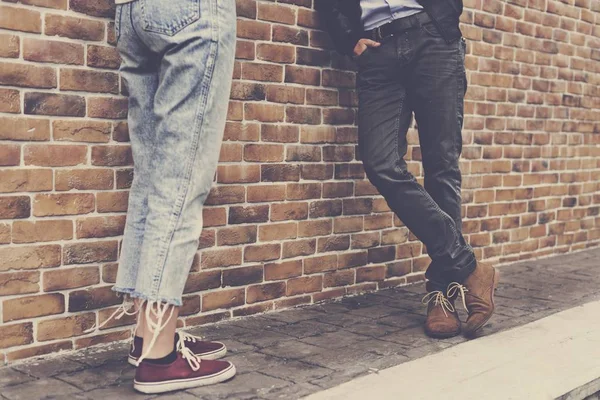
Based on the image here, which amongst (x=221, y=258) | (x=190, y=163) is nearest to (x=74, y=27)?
(x=190, y=163)

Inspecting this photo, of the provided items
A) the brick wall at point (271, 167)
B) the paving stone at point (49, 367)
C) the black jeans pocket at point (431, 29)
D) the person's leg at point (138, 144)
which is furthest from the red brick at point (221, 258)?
the black jeans pocket at point (431, 29)

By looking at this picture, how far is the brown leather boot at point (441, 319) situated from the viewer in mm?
3066

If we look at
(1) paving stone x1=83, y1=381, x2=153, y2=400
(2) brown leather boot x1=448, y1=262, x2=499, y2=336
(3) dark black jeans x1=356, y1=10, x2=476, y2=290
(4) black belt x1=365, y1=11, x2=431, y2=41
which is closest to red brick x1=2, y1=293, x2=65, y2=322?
(1) paving stone x1=83, y1=381, x2=153, y2=400

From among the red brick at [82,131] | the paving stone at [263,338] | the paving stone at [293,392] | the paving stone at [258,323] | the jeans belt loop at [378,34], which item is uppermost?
the jeans belt loop at [378,34]

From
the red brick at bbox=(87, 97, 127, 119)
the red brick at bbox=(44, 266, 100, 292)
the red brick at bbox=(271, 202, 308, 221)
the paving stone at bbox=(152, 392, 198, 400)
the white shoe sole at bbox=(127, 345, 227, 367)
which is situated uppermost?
the red brick at bbox=(87, 97, 127, 119)

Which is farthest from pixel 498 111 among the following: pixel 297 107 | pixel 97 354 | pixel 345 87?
pixel 97 354

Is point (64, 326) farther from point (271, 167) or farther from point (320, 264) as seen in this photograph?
point (320, 264)

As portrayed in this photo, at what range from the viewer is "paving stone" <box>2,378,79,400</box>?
227 centimetres

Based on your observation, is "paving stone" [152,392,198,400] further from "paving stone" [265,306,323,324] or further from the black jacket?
the black jacket

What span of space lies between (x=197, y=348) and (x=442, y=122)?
4.43 ft

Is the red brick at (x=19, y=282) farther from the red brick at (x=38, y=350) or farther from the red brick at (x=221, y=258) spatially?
the red brick at (x=221, y=258)

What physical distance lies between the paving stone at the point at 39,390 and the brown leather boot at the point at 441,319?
1.40m

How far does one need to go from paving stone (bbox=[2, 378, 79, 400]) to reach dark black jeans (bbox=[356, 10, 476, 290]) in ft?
4.73

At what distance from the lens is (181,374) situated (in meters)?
2.37
